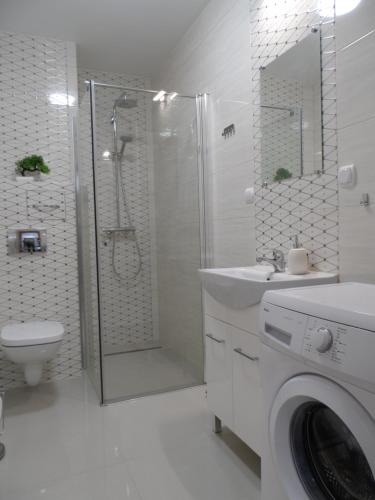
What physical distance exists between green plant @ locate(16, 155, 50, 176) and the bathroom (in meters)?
0.01

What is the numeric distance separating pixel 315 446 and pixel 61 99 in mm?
2851

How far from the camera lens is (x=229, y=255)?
2.39 m

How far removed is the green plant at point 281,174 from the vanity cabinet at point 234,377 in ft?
2.38

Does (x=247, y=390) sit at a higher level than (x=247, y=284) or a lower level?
lower

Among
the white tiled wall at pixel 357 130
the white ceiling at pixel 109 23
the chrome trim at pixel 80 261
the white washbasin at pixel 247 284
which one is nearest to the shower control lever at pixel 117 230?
the chrome trim at pixel 80 261

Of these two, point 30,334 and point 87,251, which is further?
point 87,251

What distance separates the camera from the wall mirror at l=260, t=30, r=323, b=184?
1639mm

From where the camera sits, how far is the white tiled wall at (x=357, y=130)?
1.36 meters

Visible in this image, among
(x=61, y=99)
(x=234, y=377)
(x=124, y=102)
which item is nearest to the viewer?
(x=234, y=377)

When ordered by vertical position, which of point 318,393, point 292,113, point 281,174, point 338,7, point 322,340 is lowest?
point 318,393

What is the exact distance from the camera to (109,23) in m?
2.69

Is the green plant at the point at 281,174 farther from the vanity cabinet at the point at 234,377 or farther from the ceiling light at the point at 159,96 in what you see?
the ceiling light at the point at 159,96

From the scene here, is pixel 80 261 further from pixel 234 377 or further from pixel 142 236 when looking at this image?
pixel 234 377

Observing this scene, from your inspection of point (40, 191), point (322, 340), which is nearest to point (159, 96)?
point (40, 191)
